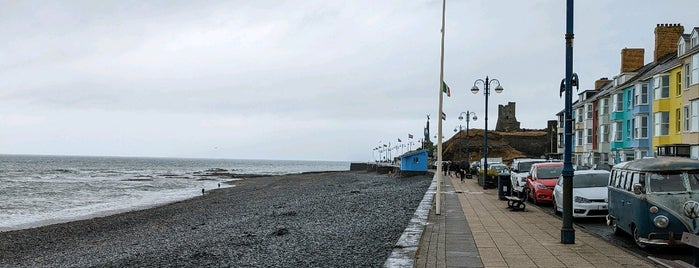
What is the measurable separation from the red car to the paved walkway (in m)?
4.84

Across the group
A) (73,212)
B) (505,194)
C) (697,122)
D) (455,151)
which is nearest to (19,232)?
(73,212)

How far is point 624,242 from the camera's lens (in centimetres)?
1276

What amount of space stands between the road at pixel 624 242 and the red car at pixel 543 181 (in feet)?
16.4

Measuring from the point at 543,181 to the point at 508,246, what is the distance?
1272 centimetres

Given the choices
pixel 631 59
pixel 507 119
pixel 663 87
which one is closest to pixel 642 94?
pixel 663 87

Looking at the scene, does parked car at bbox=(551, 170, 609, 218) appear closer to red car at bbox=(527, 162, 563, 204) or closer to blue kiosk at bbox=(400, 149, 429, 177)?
red car at bbox=(527, 162, 563, 204)

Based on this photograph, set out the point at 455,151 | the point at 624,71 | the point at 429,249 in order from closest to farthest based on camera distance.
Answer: the point at 429,249, the point at 624,71, the point at 455,151

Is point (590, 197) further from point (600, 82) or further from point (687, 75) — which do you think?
point (600, 82)

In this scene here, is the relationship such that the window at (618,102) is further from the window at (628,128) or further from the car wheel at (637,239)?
the car wheel at (637,239)

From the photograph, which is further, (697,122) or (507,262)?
(697,122)

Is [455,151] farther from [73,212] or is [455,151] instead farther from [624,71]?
[73,212]

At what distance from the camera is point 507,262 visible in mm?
9820

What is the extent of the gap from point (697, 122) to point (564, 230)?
26.5 meters

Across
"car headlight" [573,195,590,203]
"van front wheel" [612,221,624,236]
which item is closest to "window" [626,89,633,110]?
"car headlight" [573,195,590,203]
